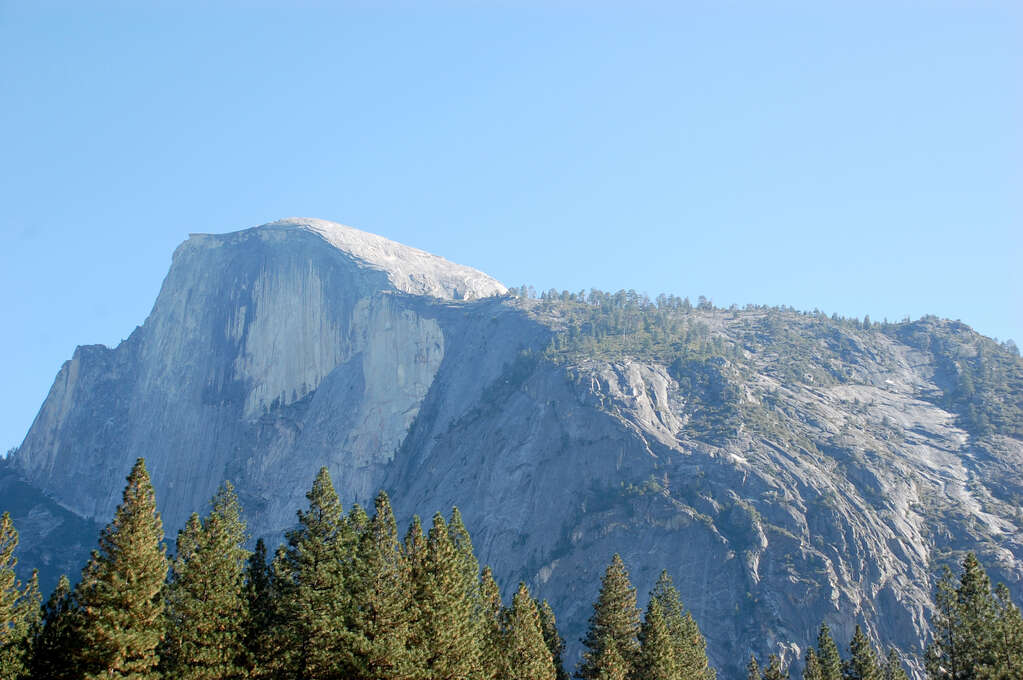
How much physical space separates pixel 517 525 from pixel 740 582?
35601 mm

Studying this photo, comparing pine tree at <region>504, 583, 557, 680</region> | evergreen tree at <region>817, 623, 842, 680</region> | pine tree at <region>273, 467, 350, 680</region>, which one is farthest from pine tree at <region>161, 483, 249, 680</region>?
evergreen tree at <region>817, 623, 842, 680</region>

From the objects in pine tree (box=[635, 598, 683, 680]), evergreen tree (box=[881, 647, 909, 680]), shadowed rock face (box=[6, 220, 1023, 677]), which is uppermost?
shadowed rock face (box=[6, 220, 1023, 677])

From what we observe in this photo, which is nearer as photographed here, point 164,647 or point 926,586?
point 164,647

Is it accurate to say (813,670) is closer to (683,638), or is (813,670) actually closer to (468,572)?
(683,638)

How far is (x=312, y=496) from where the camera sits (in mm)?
55438

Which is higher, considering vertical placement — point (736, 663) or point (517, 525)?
point (517, 525)

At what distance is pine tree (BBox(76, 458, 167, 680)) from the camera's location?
144ft

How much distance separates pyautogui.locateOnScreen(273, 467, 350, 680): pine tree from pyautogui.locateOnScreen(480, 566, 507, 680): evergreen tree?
11.3 metres

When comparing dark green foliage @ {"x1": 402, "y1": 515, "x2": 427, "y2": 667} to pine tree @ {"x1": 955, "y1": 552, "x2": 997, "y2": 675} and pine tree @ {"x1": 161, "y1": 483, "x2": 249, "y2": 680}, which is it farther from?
pine tree @ {"x1": 955, "y1": 552, "x2": 997, "y2": 675}

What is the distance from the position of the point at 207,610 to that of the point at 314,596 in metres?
5.05

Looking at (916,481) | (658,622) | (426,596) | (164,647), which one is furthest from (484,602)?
(916,481)

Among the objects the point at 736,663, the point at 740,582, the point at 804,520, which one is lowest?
the point at 736,663

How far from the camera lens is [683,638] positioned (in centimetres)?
8512

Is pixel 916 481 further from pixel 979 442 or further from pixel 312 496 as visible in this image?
pixel 312 496
